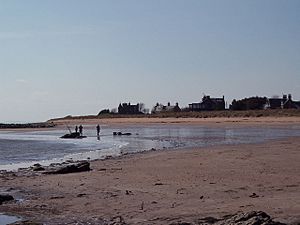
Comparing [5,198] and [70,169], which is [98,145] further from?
[5,198]

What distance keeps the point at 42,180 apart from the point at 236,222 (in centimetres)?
1058

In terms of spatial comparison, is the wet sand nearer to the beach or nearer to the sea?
the beach

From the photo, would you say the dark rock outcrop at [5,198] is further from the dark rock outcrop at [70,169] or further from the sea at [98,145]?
the sea at [98,145]

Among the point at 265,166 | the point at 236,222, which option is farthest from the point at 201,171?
the point at 236,222

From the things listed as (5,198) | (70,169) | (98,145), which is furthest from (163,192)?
(98,145)

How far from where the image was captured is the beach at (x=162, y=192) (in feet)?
35.9

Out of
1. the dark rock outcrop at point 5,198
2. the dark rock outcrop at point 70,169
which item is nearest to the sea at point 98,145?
the dark rock outcrop at point 70,169

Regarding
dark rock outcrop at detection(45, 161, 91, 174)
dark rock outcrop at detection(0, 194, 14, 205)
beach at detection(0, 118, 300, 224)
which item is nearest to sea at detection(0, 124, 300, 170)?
dark rock outcrop at detection(45, 161, 91, 174)

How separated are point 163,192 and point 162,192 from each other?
3 centimetres

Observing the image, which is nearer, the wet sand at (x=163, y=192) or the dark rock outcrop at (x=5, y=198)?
the wet sand at (x=163, y=192)

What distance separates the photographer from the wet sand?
433 inches

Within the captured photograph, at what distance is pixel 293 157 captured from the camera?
21203mm

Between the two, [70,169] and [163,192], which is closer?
[163,192]

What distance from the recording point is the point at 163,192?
45.2 feet
